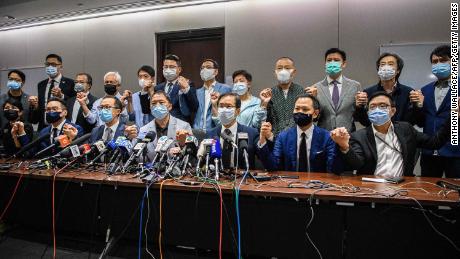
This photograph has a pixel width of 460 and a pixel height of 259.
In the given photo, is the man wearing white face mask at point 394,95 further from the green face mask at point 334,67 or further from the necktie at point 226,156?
the necktie at point 226,156

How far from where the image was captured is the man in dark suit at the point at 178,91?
3385mm

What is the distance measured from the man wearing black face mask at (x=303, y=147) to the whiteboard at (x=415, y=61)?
7.23 feet

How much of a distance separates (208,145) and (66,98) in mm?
3064

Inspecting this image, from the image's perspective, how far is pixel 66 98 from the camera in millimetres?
4250

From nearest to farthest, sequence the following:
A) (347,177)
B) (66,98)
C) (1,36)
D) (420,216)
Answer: (420,216) → (347,177) → (66,98) → (1,36)

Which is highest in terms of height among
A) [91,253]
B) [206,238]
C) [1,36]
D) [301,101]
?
[1,36]

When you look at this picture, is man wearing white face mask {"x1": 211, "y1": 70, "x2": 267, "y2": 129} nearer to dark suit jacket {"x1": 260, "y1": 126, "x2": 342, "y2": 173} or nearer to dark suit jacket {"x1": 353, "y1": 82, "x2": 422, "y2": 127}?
dark suit jacket {"x1": 260, "y1": 126, "x2": 342, "y2": 173}

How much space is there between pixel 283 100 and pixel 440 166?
1.53 metres

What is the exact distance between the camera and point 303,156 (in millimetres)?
2629

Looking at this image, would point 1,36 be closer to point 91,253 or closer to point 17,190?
point 17,190

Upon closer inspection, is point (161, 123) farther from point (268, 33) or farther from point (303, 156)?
point (268, 33)

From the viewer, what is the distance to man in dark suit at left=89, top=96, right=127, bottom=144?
3.14 metres

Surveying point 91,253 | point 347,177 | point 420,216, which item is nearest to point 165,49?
point 91,253

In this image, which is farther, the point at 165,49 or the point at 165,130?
the point at 165,49
